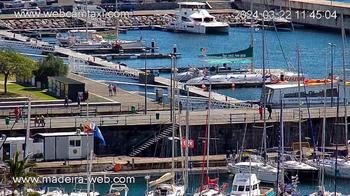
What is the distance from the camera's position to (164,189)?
2032 inches

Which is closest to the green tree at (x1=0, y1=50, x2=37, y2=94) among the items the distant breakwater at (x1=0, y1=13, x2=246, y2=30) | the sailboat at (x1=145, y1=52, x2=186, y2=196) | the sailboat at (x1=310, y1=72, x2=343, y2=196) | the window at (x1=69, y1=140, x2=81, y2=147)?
the window at (x1=69, y1=140, x2=81, y2=147)

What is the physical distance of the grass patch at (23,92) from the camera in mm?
70062

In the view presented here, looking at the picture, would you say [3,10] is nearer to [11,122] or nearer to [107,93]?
[107,93]

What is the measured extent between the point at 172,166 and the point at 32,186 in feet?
24.9

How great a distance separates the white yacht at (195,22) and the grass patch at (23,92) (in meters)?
48.3

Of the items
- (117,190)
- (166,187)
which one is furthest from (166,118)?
(166,187)

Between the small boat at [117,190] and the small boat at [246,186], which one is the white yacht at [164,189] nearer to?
the small boat at [117,190]

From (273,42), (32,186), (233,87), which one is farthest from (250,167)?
(273,42)

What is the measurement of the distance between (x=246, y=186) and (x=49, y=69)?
2277 centimetres

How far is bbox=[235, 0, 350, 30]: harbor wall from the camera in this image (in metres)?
125

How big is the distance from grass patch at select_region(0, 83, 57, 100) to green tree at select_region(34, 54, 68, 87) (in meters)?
0.73
